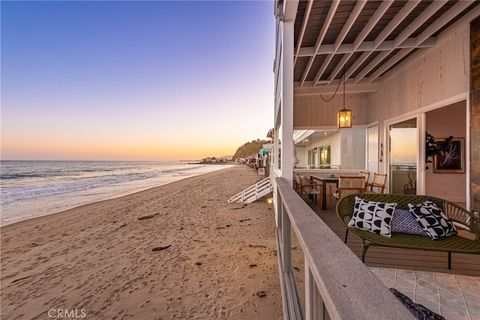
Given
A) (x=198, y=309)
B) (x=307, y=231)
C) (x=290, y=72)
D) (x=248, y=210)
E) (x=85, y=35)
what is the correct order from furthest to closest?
(x=85, y=35) → (x=248, y=210) → (x=290, y=72) → (x=198, y=309) → (x=307, y=231)

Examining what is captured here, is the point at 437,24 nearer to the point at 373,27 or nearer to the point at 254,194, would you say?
the point at 373,27

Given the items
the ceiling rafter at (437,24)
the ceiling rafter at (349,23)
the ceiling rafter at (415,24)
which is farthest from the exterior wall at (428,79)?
the ceiling rafter at (349,23)

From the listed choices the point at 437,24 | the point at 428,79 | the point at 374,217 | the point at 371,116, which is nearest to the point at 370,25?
the point at 437,24

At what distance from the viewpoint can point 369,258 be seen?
9.06 ft

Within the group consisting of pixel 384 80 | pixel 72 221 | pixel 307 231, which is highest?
pixel 384 80

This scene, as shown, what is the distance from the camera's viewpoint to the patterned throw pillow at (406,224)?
8.47 ft

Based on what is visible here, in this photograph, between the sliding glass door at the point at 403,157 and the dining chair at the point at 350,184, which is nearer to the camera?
the dining chair at the point at 350,184

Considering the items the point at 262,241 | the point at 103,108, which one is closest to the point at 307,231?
the point at 262,241

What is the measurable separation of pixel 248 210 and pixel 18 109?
15.7 meters

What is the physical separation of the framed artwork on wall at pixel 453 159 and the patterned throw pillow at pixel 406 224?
444cm

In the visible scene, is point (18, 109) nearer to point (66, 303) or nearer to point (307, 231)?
point (66, 303)

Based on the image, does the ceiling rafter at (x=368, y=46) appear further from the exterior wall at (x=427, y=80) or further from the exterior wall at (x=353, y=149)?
the exterior wall at (x=353, y=149)

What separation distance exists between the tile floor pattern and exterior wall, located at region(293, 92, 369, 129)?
5263 mm

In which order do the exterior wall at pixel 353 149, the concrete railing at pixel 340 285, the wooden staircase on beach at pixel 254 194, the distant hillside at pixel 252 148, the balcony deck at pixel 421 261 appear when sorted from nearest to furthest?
the concrete railing at pixel 340 285
the balcony deck at pixel 421 261
the exterior wall at pixel 353 149
the wooden staircase on beach at pixel 254 194
the distant hillside at pixel 252 148
